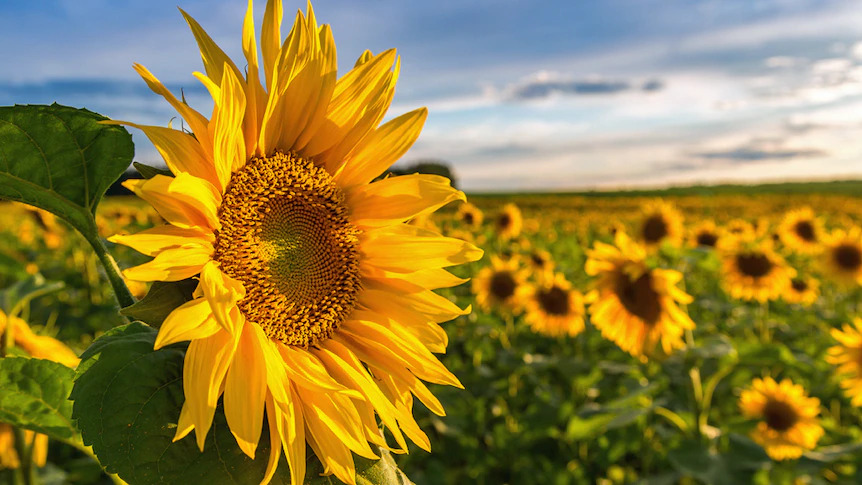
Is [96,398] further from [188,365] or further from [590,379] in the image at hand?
[590,379]

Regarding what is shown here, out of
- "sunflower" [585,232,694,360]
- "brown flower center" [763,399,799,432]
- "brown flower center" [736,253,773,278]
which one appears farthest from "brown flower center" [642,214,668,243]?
"sunflower" [585,232,694,360]

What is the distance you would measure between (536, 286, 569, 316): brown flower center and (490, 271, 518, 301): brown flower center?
1.11 ft

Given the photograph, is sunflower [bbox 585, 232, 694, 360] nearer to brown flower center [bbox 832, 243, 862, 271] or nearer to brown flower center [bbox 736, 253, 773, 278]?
brown flower center [bbox 736, 253, 773, 278]

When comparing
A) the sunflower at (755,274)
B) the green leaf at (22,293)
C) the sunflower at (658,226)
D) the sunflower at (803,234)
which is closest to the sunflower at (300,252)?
the green leaf at (22,293)

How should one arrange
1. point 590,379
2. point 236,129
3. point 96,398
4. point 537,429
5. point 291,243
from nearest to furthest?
point 96,398, point 236,129, point 291,243, point 537,429, point 590,379

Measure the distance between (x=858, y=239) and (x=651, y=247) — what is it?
3087mm

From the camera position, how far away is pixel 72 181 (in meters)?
1.04

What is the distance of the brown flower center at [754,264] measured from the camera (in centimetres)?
627

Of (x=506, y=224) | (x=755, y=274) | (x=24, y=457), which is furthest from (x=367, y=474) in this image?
(x=506, y=224)

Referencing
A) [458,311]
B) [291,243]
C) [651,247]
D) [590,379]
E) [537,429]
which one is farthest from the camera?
[651,247]

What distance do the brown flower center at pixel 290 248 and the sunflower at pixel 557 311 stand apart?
4.54 meters

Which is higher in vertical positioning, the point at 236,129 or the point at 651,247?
the point at 236,129

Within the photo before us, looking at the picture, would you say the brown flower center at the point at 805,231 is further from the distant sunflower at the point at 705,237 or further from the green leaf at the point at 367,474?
the green leaf at the point at 367,474

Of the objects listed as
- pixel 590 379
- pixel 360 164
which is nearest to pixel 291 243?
pixel 360 164
